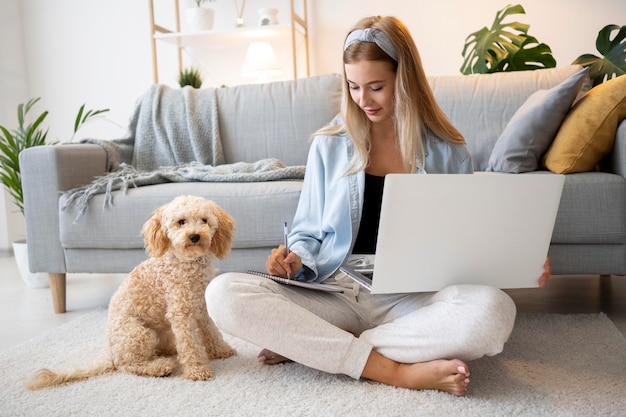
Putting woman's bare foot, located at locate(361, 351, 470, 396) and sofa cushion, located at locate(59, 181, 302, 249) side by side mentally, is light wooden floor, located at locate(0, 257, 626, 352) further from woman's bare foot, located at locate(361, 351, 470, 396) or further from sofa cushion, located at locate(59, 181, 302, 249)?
woman's bare foot, located at locate(361, 351, 470, 396)

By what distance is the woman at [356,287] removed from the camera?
1345 millimetres

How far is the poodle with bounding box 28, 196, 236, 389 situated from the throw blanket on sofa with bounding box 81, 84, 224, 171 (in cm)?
120

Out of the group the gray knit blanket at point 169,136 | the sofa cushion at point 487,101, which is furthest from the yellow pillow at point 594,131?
the gray knit blanket at point 169,136

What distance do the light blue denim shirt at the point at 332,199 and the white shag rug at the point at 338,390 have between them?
0.29 meters

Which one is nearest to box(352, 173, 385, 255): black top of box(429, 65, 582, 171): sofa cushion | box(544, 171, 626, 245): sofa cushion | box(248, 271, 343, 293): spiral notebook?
box(248, 271, 343, 293): spiral notebook

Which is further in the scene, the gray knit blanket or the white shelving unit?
the white shelving unit

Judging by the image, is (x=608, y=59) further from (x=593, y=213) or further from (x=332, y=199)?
(x=332, y=199)

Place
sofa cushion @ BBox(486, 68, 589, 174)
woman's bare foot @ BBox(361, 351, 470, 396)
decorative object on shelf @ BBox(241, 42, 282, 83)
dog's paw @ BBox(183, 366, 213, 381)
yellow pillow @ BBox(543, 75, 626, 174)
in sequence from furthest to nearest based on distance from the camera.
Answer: decorative object on shelf @ BBox(241, 42, 282, 83)
sofa cushion @ BBox(486, 68, 589, 174)
yellow pillow @ BBox(543, 75, 626, 174)
dog's paw @ BBox(183, 366, 213, 381)
woman's bare foot @ BBox(361, 351, 470, 396)

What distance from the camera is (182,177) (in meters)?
2.49

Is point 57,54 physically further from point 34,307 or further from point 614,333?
point 614,333

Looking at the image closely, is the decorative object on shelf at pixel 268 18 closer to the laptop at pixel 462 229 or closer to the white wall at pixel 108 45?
the white wall at pixel 108 45

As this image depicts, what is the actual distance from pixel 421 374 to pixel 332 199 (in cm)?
50

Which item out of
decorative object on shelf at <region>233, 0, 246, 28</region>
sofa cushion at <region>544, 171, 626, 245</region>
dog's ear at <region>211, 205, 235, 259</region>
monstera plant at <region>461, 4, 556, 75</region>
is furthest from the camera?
decorative object on shelf at <region>233, 0, 246, 28</region>

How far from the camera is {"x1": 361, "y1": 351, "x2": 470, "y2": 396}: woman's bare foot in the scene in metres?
1.33
